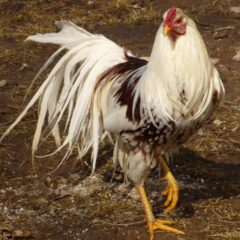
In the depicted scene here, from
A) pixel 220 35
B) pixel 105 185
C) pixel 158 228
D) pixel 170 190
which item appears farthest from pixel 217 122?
pixel 220 35

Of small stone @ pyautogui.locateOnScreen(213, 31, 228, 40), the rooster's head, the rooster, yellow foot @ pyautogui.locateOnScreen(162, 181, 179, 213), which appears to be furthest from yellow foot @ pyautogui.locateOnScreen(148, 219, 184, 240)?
small stone @ pyautogui.locateOnScreen(213, 31, 228, 40)

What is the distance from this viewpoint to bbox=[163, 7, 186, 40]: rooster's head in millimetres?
3273

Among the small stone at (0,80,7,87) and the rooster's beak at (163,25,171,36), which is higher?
the rooster's beak at (163,25,171,36)

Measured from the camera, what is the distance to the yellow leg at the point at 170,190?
4055 millimetres

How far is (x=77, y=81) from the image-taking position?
3914 mm

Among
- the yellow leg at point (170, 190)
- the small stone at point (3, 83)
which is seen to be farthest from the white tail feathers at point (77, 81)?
the small stone at point (3, 83)

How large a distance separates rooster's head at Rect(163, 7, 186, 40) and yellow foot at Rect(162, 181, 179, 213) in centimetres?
116

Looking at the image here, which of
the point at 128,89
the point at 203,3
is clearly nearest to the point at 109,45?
the point at 128,89

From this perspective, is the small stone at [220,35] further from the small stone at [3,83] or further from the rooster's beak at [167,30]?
the rooster's beak at [167,30]

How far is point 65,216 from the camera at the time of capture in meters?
4.00

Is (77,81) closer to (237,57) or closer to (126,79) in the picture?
(126,79)

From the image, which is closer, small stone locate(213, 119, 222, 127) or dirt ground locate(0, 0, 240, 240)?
dirt ground locate(0, 0, 240, 240)

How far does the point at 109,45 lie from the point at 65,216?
3.64 feet

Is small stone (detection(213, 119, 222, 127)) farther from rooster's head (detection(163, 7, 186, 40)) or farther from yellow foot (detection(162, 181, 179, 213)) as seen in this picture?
rooster's head (detection(163, 7, 186, 40))
